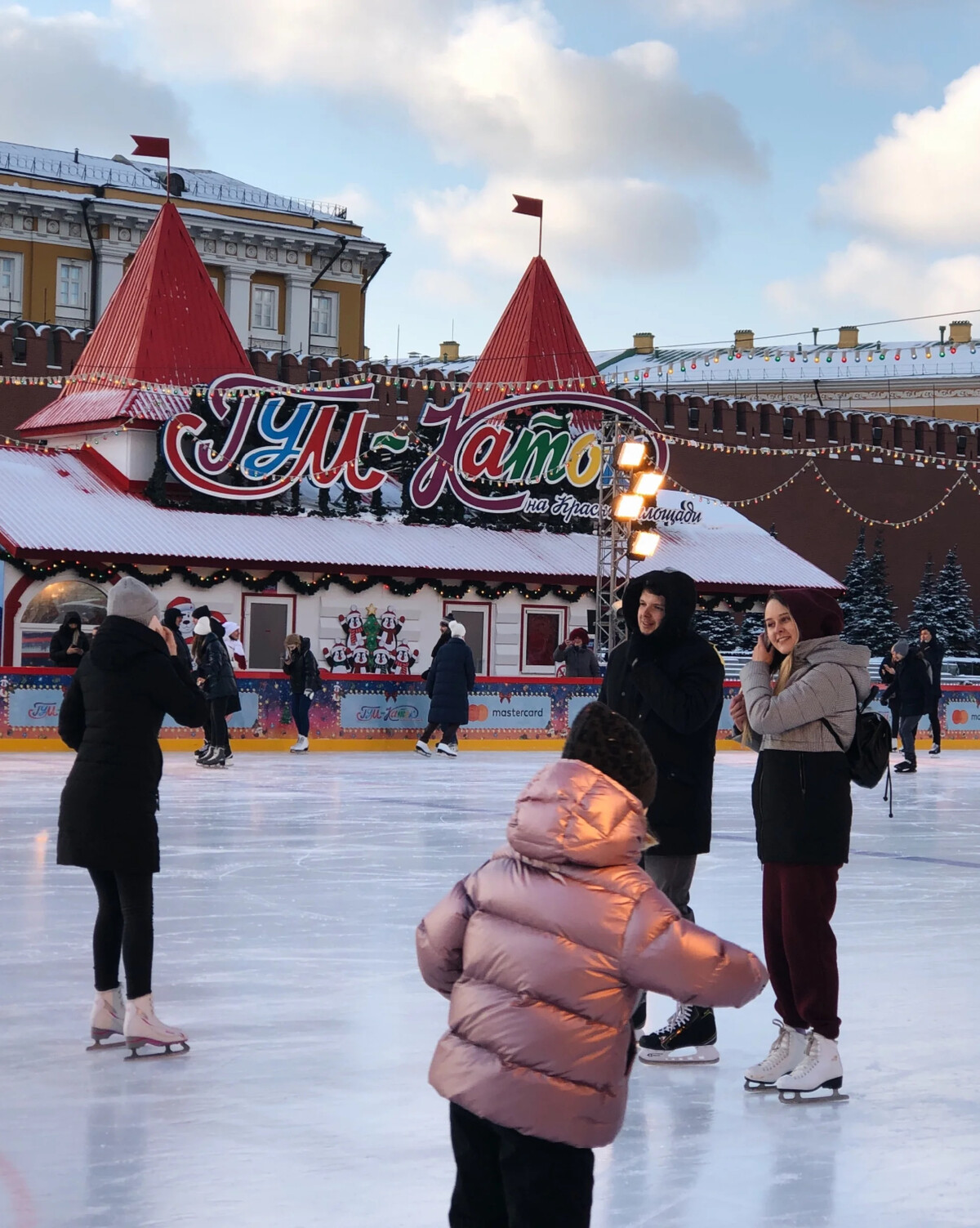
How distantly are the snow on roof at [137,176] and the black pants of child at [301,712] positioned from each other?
29009mm

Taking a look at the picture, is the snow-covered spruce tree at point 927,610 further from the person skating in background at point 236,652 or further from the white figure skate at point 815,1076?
the white figure skate at point 815,1076

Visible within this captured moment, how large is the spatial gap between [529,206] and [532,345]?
2.83 metres

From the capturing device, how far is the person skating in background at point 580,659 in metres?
21.7

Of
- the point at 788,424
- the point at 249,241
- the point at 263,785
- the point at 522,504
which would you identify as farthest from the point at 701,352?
the point at 263,785

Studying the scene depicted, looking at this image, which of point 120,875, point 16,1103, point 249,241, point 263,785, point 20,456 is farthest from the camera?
point 249,241

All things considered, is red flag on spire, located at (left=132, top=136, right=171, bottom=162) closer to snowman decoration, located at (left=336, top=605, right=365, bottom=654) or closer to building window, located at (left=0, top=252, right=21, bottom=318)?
snowman decoration, located at (left=336, top=605, right=365, bottom=654)

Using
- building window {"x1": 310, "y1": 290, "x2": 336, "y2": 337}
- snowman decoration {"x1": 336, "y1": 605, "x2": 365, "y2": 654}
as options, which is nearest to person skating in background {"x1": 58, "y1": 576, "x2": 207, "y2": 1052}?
snowman decoration {"x1": 336, "y1": 605, "x2": 365, "y2": 654}

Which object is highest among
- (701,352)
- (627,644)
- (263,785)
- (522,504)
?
(701,352)

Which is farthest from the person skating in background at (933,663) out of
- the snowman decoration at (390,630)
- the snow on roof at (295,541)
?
the snowman decoration at (390,630)

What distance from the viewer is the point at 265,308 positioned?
1876 inches

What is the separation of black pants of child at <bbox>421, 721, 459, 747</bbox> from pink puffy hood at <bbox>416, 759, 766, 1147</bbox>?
53.7 feet

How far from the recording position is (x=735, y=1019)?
18.9 ft

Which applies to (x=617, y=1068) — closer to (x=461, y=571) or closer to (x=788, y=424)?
(x=461, y=571)

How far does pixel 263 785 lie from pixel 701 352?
156 feet
